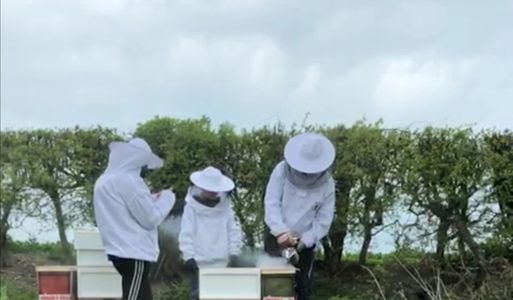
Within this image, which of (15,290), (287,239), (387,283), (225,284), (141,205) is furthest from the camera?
(15,290)

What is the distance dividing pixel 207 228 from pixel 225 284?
2.10ft

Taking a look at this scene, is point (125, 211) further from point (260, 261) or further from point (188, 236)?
point (260, 261)

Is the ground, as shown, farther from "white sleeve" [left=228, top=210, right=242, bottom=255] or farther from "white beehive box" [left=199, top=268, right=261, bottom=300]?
"white beehive box" [left=199, top=268, right=261, bottom=300]

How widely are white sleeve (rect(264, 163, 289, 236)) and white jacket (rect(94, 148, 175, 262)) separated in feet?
2.89

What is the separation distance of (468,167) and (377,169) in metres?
0.85

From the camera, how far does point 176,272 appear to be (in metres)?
9.84

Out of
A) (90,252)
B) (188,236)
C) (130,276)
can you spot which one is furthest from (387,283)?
(90,252)

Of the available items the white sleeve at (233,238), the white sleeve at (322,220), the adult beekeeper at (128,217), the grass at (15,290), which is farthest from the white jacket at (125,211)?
the grass at (15,290)

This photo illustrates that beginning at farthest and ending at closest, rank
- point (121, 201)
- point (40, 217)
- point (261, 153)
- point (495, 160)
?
point (40, 217) < point (261, 153) < point (495, 160) < point (121, 201)

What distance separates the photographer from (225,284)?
724 cm

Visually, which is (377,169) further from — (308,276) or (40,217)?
(40,217)

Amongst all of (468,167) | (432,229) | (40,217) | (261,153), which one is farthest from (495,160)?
(40,217)

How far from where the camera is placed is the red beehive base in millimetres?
7750

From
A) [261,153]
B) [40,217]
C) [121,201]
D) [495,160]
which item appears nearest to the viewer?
[121,201]
